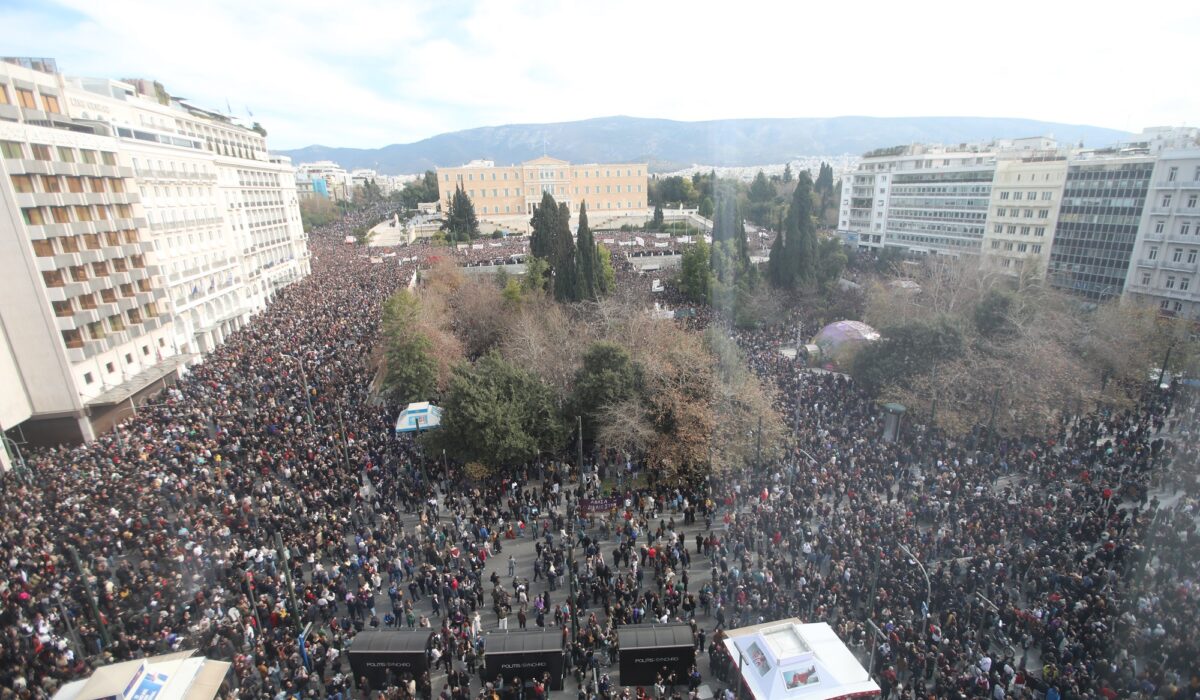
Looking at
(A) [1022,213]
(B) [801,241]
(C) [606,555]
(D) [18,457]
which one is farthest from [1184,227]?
(D) [18,457]

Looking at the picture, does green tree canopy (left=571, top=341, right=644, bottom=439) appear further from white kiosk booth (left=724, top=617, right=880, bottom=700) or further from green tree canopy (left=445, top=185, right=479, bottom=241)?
green tree canopy (left=445, top=185, right=479, bottom=241)

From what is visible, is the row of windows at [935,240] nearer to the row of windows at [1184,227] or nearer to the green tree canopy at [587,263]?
the row of windows at [1184,227]

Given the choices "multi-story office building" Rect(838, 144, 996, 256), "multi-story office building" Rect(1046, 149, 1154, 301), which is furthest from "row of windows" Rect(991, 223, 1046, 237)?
"multi-story office building" Rect(838, 144, 996, 256)

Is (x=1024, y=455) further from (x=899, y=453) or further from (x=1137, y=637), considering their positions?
(x=1137, y=637)

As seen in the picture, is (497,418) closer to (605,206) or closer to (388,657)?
(388,657)

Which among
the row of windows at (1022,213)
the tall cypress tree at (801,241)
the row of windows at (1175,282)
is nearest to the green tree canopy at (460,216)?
the tall cypress tree at (801,241)

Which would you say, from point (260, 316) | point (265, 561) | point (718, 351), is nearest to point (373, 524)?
point (265, 561)

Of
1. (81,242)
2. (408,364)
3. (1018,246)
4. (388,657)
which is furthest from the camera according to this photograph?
(1018,246)
